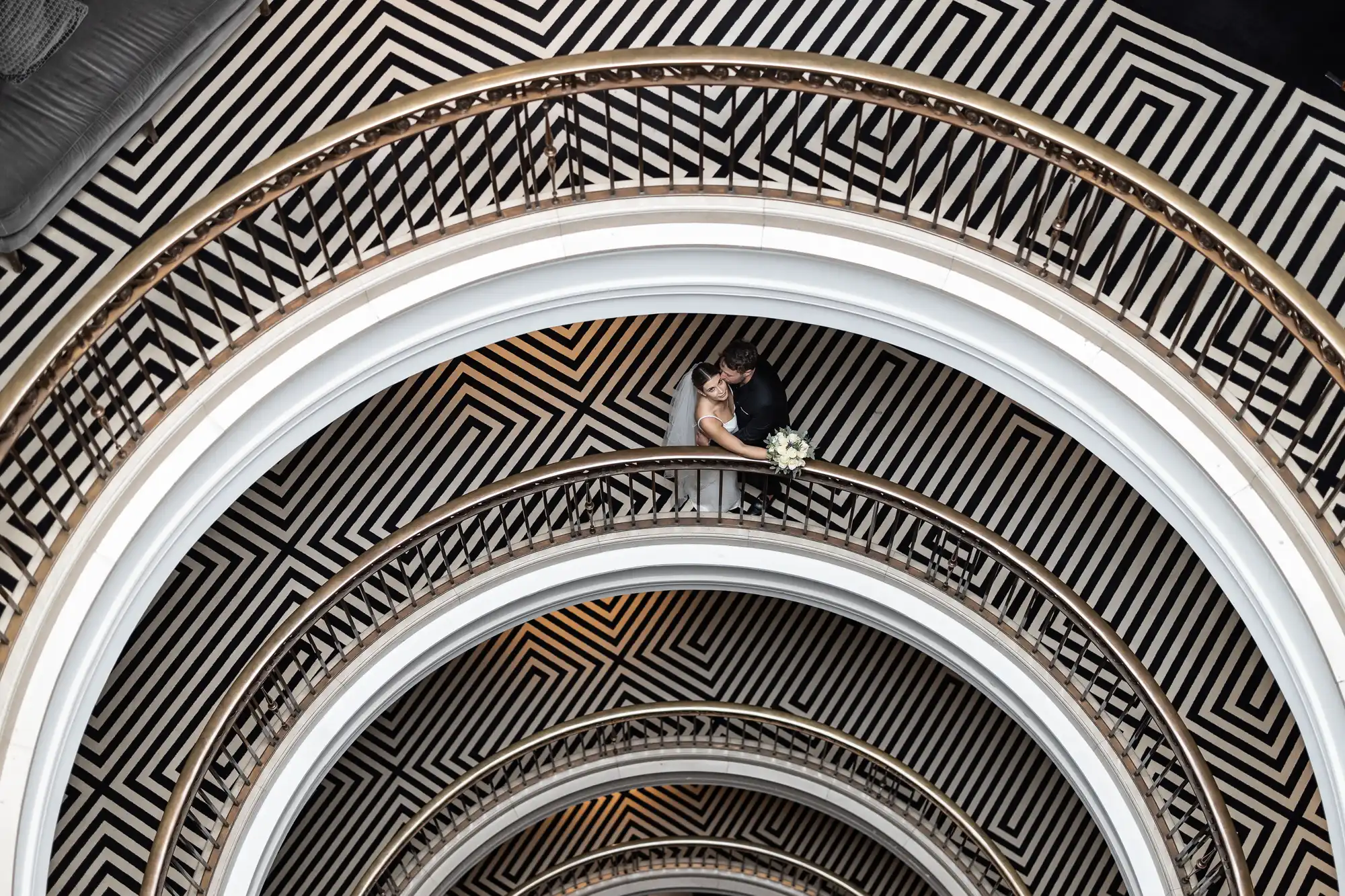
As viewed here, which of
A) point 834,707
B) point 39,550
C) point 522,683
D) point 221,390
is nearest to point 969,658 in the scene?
point 834,707

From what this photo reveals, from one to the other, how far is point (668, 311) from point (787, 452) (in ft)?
4.23

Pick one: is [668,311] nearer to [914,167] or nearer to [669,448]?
[669,448]

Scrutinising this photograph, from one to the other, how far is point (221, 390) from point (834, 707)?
6.74 metres

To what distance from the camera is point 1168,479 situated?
650 cm

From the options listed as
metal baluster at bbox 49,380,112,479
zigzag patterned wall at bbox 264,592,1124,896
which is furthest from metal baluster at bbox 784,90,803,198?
zigzag patterned wall at bbox 264,592,1124,896

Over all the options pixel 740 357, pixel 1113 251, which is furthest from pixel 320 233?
pixel 1113 251

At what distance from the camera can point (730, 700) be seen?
11.1 meters

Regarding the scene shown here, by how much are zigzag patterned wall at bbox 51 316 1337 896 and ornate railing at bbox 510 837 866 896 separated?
14.6ft

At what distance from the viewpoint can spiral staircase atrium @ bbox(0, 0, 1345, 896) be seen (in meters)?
6.04

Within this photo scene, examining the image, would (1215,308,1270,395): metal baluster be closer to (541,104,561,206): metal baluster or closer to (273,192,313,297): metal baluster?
(541,104,561,206): metal baluster

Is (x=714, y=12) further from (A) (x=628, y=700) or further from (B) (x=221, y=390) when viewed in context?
(A) (x=628, y=700)

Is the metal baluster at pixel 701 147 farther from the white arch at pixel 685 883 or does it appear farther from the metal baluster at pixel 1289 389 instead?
the white arch at pixel 685 883

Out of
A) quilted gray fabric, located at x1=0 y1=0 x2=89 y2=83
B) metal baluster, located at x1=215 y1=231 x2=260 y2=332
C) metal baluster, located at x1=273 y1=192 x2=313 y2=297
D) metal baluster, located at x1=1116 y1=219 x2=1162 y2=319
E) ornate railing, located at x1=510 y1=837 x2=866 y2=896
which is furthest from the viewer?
ornate railing, located at x1=510 y1=837 x2=866 y2=896

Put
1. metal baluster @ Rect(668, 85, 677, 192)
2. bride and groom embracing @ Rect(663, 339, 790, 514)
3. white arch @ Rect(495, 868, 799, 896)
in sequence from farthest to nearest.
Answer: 1. white arch @ Rect(495, 868, 799, 896)
2. bride and groom embracing @ Rect(663, 339, 790, 514)
3. metal baluster @ Rect(668, 85, 677, 192)
